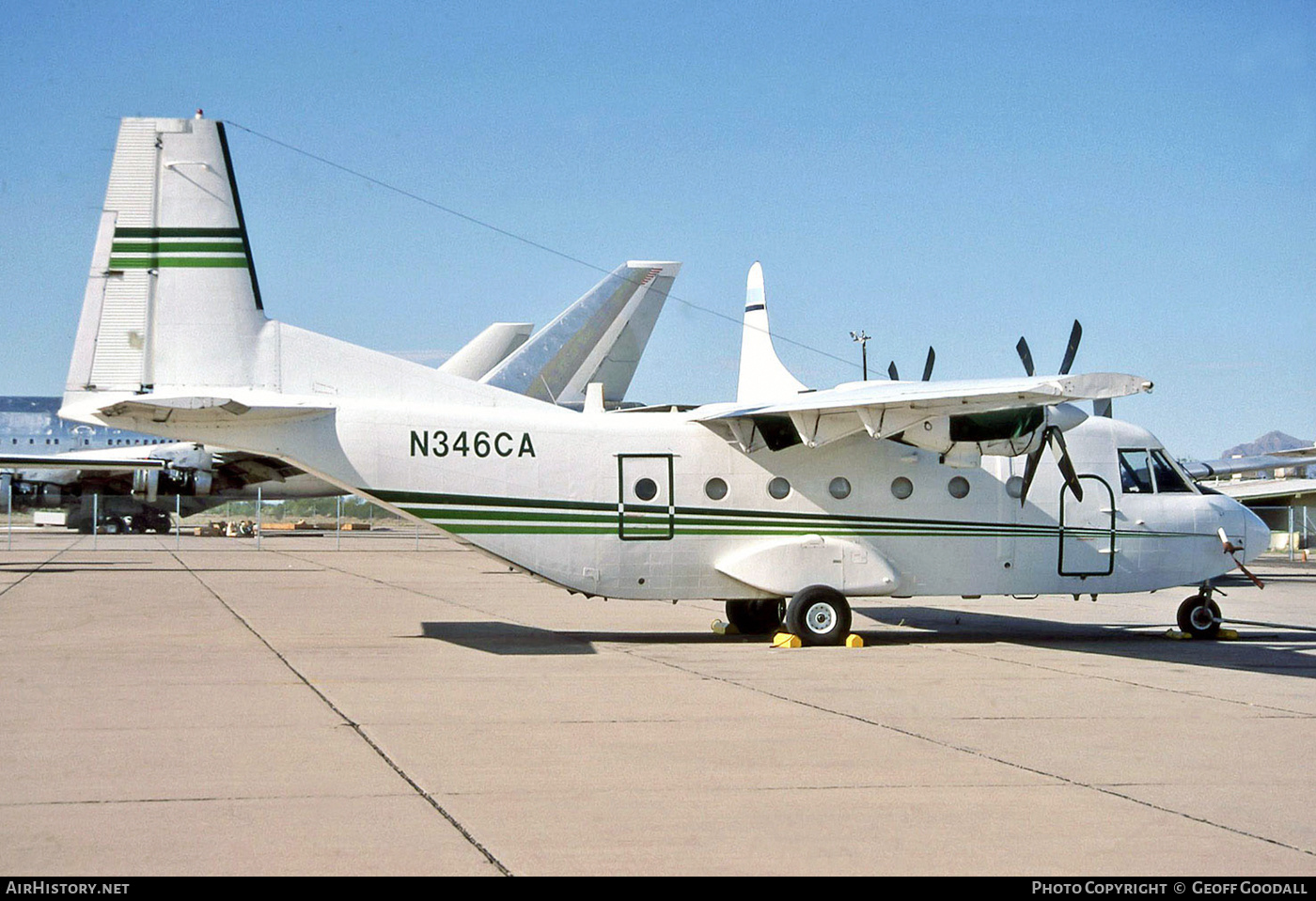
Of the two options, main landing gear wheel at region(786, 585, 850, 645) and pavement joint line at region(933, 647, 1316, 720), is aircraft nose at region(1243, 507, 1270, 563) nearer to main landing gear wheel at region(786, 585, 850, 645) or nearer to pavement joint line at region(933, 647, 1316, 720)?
pavement joint line at region(933, 647, 1316, 720)

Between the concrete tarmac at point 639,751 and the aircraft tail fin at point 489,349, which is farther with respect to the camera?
the aircraft tail fin at point 489,349

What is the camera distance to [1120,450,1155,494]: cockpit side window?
17.8m

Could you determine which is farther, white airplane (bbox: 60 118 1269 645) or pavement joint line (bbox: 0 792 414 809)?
white airplane (bbox: 60 118 1269 645)

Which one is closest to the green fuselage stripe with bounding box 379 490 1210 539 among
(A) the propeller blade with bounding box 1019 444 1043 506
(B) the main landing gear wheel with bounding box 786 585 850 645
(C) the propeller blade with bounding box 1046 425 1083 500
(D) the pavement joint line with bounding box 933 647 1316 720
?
(A) the propeller blade with bounding box 1019 444 1043 506

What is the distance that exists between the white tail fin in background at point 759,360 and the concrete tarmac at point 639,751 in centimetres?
398

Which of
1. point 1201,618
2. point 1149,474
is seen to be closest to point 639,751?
point 1149,474

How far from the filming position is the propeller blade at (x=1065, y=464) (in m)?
16.8

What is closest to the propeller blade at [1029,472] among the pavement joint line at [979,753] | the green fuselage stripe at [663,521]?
the green fuselage stripe at [663,521]

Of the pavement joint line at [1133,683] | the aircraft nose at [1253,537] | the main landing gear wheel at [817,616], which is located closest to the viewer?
the pavement joint line at [1133,683]

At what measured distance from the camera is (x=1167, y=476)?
59.1ft

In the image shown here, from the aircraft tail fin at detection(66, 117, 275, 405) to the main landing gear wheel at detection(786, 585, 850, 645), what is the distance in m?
7.21

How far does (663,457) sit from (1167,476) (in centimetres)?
738

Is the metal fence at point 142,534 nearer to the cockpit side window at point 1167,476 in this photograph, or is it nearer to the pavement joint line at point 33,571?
the pavement joint line at point 33,571

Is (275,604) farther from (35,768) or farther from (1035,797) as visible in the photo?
(1035,797)
